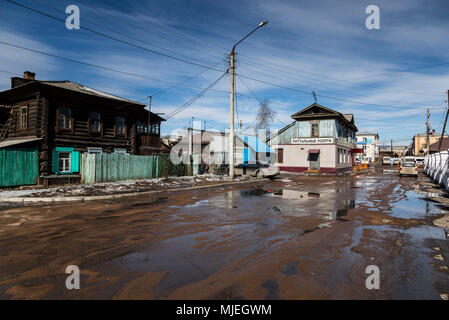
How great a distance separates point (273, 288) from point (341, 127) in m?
36.9

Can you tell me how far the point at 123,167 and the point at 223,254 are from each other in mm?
15403

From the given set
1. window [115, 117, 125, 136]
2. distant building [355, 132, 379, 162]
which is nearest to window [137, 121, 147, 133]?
window [115, 117, 125, 136]

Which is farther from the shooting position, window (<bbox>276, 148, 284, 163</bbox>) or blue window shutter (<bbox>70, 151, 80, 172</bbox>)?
window (<bbox>276, 148, 284, 163</bbox>)

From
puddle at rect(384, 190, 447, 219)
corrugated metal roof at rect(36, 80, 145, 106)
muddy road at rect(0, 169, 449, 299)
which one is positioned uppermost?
corrugated metal roof at rect(36, 80, 145, 106)

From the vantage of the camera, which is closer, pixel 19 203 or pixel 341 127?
pixel 19 203

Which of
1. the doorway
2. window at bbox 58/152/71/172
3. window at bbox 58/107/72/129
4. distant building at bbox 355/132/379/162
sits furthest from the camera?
distant building at bbox 355/132/379/162

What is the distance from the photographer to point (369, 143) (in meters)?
87.8

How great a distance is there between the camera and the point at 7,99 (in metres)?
20.0

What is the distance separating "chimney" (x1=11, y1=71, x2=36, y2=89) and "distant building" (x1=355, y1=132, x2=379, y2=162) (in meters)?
87.1

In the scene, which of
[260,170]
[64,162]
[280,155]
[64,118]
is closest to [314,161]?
[280,155]

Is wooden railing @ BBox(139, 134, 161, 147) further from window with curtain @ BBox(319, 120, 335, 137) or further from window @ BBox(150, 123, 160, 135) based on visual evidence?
window with curtain @ BBox(319, 120, 335, 137)

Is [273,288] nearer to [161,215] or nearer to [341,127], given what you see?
[161,215]

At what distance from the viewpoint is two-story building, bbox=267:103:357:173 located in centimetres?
3238

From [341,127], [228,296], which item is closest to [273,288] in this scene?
[228,296]
